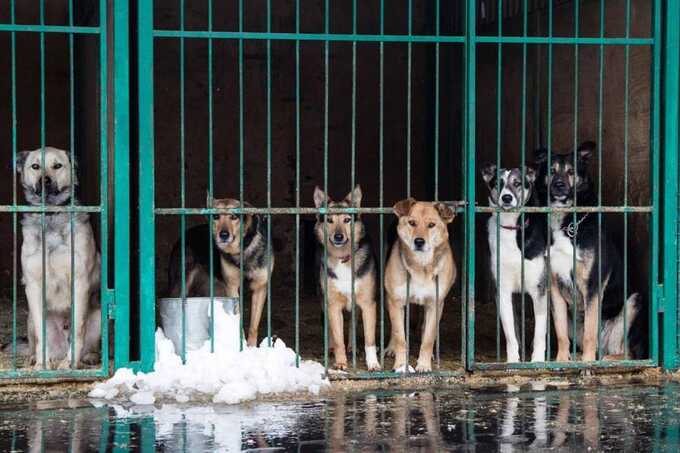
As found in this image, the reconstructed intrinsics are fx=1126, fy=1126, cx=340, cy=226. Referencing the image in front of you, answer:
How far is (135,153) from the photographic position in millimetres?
7688

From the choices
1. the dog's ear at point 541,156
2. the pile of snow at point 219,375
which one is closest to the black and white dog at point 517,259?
the dog's ear at point 541,156

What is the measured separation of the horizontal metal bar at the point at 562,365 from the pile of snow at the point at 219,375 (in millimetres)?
1166

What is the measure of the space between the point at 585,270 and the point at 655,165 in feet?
3.01

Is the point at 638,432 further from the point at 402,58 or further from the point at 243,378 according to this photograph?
the point at 402,58

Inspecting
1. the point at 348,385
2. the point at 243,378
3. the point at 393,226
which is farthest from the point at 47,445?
the point at 393,226

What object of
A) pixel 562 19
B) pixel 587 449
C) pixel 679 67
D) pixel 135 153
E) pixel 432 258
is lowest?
pixel 587 449

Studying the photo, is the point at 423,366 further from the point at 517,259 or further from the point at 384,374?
the point at 517,259

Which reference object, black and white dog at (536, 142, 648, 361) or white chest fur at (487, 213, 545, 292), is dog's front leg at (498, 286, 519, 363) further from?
black and white dog at (536, 142, 648, 361)

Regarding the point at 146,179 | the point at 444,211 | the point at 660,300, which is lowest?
the point at 660,300

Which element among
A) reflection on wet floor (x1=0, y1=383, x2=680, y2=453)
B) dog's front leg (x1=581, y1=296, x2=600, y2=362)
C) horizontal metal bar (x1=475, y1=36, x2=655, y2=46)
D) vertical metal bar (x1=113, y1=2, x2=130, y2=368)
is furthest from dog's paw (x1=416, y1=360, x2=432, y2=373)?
horizontal metal bar (x1=475, y1=36, x2=655, y2=46)

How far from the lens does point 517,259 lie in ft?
27.5

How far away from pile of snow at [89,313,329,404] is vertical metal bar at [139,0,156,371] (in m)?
0.19

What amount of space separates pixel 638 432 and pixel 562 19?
4856 millimetres

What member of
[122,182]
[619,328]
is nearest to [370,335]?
[619,328]
